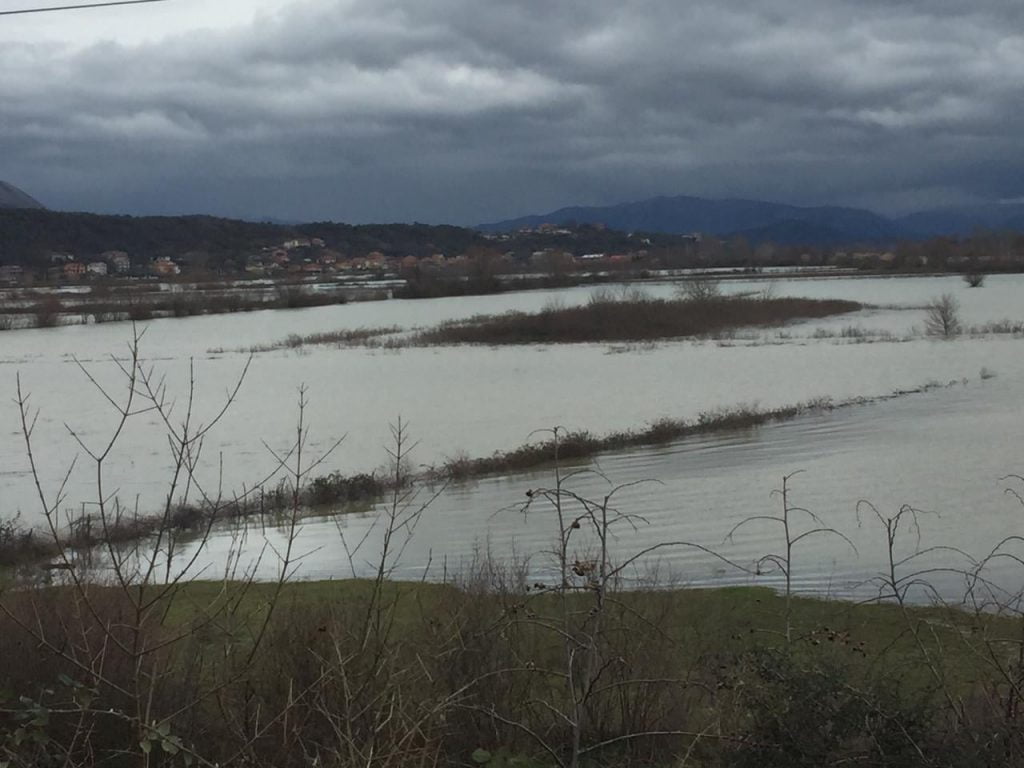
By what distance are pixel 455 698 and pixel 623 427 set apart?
25250mm

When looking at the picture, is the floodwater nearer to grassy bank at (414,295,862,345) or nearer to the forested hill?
grassy bank at (414,295,862,345)

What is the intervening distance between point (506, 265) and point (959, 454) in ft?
336

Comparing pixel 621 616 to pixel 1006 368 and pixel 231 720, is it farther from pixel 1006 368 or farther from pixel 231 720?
pixel 1006 368

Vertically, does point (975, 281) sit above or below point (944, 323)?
above

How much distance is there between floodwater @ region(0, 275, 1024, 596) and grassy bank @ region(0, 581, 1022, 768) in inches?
88.8

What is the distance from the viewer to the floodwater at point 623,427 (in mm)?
18375

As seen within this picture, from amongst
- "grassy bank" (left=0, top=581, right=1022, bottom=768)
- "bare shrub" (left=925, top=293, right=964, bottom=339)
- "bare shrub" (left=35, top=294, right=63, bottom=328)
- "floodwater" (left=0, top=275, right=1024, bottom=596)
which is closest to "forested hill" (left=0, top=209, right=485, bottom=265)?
"bare shrub" (left=35, top=294, right=63, bottom=328)

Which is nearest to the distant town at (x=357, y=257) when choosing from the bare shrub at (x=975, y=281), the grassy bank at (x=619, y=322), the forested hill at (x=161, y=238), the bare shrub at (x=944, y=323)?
the forested hill at (x=161, y=238)

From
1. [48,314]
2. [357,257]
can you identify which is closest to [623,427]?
[48,314]

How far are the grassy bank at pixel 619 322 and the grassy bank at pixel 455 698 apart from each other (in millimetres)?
53202

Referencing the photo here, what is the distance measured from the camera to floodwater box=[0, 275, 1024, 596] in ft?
60.3

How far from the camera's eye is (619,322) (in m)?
64.5

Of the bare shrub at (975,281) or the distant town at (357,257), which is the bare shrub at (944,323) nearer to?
the bare shrub at (975,281)

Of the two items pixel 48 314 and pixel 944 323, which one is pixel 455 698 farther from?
pixel 48 314
